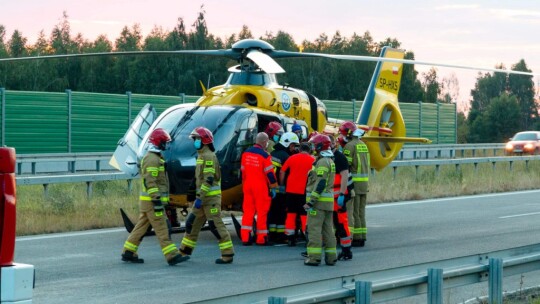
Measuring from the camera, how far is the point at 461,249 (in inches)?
666

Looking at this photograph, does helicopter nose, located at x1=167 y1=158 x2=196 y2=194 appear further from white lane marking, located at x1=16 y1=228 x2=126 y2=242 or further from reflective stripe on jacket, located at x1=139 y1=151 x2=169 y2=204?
white lane marking, located at x1=16 y1=228 x2=126 y2=242

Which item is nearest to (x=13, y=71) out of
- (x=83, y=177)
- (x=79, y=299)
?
(x=83, y=177)

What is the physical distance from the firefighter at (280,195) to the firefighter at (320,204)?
6.36 feet

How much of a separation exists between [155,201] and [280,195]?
3.20m

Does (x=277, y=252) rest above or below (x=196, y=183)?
below

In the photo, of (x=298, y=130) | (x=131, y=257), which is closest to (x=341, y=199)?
(x=298, y=130)

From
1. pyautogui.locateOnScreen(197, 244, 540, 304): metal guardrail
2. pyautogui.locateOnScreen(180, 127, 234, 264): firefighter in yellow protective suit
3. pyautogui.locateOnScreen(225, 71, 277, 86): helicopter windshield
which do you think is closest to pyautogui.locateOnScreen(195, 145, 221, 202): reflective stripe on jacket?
→ pyautogui.locateOnScreen(180, 127, 234, 264): firefighter in yellow protective suit

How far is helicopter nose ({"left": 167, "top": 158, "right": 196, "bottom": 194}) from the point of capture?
1658 cm

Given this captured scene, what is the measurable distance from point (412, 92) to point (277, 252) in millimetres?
67468

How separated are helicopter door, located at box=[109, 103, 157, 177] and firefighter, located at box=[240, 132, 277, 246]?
7.61ft

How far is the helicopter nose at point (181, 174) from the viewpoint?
16.6 metres

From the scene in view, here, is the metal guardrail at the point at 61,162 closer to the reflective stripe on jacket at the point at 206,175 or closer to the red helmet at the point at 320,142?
the reflective stripe on jacket at the point at 206,175

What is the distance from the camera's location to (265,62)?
16.5 metres

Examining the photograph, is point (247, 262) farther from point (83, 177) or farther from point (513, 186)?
point (513, 186)
